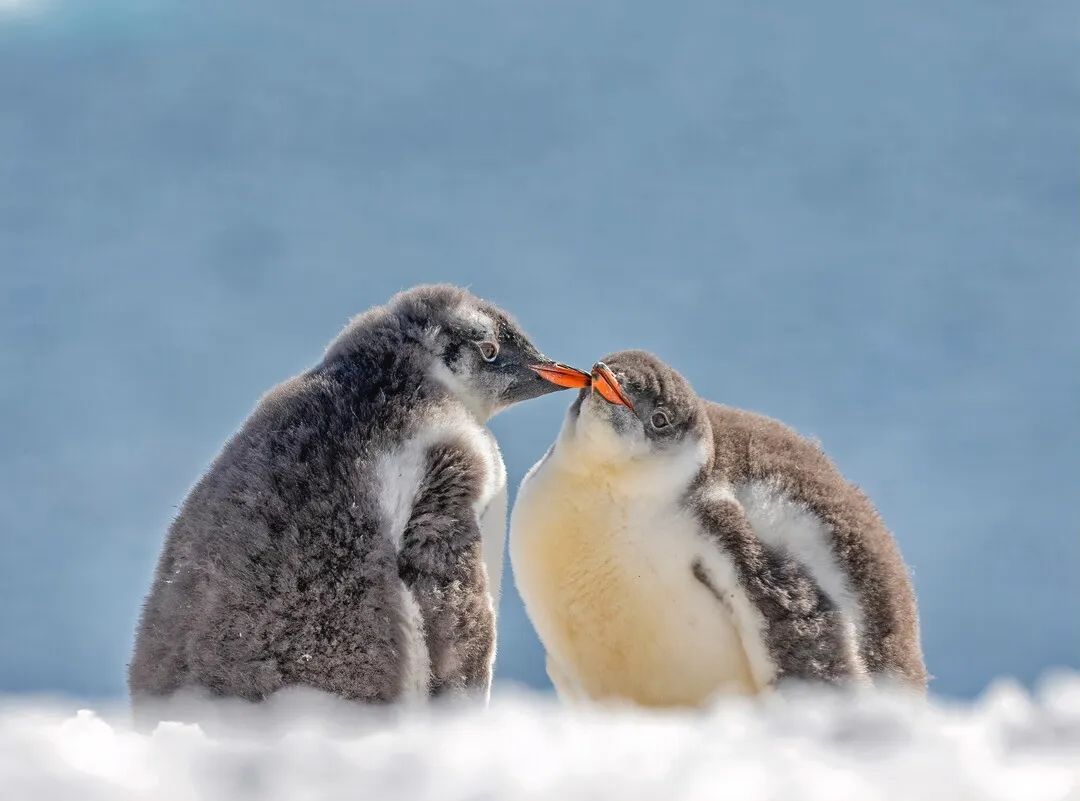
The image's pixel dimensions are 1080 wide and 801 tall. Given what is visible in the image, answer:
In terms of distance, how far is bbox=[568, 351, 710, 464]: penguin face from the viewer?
4242mm

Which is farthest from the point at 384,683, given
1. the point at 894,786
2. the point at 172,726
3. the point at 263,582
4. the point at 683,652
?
the point at 894,786

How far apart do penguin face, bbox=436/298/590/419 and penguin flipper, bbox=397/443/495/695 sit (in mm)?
440

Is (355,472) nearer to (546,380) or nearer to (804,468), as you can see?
(546,380)

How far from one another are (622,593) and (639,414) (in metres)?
0.55

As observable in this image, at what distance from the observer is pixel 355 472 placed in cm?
336

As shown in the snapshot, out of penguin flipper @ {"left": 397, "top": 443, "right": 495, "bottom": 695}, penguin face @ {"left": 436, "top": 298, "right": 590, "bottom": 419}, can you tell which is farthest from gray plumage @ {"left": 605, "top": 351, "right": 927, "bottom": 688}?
penguin flipper @ {"left": 397, "top": 443, "right": 495, "bottom": 695}

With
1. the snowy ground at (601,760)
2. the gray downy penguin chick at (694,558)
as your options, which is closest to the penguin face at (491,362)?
the gray downy penguin chick at (694,558)

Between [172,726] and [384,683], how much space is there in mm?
939

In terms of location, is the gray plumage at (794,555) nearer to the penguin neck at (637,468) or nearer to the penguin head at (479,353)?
the penguin neck at (637,468)

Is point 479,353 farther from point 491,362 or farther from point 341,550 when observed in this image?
point 341,550

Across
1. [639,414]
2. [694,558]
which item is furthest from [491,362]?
[694,558]

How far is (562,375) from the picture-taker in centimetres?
428

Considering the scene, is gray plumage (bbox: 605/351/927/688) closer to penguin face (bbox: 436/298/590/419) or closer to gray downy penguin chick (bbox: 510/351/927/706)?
gray downy penguin chick (bbox: 510/351/927/706)

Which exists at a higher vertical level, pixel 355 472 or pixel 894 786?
pixel 355 472
